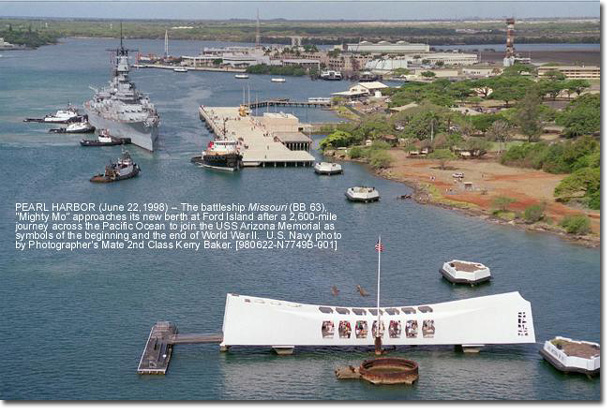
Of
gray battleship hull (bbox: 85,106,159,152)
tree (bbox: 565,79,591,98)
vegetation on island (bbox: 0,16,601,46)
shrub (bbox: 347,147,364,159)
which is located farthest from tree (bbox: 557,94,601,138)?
vegetation on island (bbox: 0,16,601,46)

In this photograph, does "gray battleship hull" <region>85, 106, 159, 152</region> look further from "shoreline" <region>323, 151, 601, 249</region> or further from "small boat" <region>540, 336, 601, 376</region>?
"small boat" <region>540, 336, 601, 376</region>

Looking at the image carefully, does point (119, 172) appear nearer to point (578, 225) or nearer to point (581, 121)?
point (578, 225)

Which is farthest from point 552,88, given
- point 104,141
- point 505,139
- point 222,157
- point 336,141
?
point 222,157

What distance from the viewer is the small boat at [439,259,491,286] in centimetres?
2069

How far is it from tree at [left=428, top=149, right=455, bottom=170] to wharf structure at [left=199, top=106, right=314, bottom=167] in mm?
4235

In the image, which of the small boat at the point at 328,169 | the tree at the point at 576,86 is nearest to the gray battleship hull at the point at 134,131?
the small boat at the point at 328,169

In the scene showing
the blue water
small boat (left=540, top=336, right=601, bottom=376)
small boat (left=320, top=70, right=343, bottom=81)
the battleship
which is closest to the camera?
the blue water

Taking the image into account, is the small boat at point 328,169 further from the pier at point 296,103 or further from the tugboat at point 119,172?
the pier at point 296,103

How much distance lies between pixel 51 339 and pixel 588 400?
8348 mm

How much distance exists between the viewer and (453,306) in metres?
16.7

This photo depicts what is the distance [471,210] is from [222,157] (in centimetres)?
1031

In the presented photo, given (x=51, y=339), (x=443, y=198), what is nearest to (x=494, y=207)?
(x=443, y=198)

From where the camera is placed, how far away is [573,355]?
1588 centimetres

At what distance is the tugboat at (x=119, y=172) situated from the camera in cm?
3203
